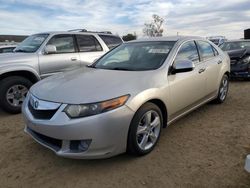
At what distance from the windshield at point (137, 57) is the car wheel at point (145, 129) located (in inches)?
28.7

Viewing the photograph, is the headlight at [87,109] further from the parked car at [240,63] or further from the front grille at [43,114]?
the parked car at [240,63]

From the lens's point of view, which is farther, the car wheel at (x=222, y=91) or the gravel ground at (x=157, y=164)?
the car wheel at (x=222, y=91)

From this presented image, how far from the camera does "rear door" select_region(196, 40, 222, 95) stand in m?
5.21

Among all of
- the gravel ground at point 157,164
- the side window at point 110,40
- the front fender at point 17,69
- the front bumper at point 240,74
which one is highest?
the side window at point 110,40

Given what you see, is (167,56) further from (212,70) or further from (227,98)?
(227,98)

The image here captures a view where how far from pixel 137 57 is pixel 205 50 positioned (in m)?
1.64

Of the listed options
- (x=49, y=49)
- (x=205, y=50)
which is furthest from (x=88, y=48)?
(x=205, y=50)

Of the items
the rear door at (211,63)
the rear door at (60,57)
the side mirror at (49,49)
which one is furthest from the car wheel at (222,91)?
the side mirror at (49,49)

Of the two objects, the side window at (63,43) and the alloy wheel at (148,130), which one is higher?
the side window at (63,43)

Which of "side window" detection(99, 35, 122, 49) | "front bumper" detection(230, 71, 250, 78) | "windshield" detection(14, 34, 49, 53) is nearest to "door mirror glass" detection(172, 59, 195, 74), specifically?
"windshield" detection(14, 34, 49, 53)

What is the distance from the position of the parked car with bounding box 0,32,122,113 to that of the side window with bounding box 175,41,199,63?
2.96 meters

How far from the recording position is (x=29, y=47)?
21.8 feet

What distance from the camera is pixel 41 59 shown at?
6.25 meters

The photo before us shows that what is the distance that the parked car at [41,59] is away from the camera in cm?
584
